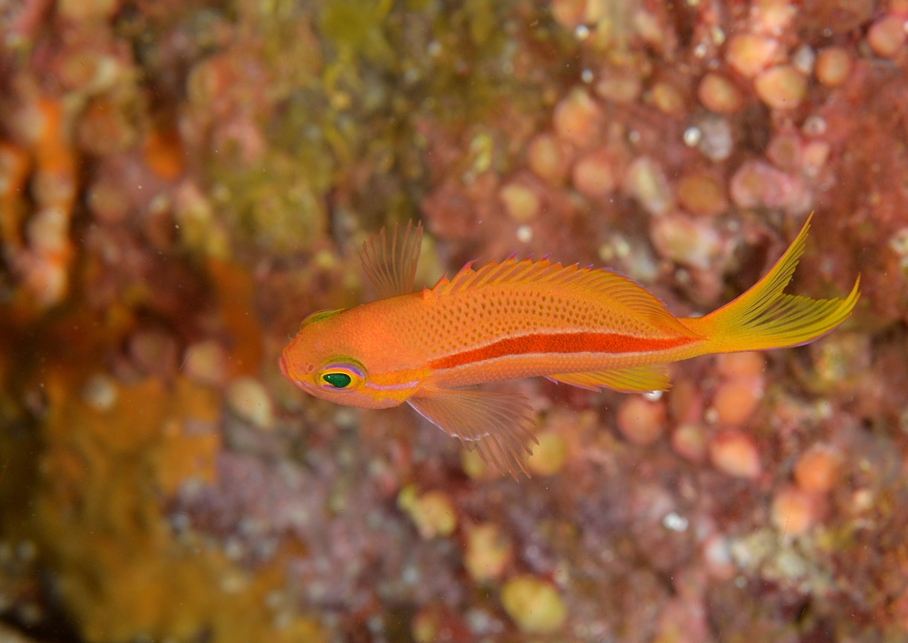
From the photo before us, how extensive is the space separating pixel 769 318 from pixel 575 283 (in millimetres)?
709

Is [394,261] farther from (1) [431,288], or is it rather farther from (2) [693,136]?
(2) [693,136]

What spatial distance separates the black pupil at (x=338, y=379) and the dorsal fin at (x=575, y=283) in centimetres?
45

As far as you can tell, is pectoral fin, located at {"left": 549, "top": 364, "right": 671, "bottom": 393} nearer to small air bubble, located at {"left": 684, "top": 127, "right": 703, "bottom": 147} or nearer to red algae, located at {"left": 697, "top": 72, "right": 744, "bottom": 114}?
small air bubble, located at {"left": 684, "top": 127, "right": 703, "bottom": 147}

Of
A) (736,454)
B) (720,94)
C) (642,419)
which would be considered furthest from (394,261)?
(736,454)

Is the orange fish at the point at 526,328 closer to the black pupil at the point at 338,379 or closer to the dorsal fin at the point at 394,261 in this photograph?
the black pupil at the point at 338,379

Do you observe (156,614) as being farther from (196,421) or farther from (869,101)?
(869,101)

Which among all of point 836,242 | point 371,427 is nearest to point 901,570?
point 836,242

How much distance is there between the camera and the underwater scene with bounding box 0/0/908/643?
9.75 ft

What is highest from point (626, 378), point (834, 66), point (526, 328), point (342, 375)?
point (834, 66)

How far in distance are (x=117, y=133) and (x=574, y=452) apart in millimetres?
3282

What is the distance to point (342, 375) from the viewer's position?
1.99m

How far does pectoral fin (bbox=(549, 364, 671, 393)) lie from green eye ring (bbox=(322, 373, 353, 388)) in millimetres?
789

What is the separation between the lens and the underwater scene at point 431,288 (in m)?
2.97

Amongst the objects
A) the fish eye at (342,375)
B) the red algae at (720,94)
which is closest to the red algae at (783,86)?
the red algae at (720,94)
